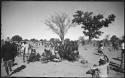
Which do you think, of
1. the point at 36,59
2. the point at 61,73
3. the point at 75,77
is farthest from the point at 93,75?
the point at 36,59

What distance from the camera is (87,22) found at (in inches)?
655

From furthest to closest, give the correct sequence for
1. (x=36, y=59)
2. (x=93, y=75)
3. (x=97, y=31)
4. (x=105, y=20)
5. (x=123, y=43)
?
(x=97, y=31)
(x=105, y=20)
(x=36, y=59)
(x=123, y=43)
(x=93, y=75)

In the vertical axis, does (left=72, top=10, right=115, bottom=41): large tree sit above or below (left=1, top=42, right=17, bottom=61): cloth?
above

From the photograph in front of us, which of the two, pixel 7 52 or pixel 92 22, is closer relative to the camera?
pixel 7 52

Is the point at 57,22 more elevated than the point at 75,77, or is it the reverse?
the point at 57,22

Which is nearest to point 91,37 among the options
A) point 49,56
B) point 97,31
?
point 97,31

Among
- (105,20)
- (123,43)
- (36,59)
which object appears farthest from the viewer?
(105,20)

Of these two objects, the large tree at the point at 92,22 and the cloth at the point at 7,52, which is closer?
the cloth at the point at 7,52

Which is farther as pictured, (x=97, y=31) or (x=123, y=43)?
(x=97, y=31)

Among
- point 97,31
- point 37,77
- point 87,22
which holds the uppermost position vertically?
point 87,22

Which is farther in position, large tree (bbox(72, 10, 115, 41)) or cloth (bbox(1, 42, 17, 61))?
large tree (bbox(72, 10, 115, 41))

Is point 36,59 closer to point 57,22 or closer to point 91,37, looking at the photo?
point 57,22

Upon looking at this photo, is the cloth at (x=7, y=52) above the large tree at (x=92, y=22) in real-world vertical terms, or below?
below

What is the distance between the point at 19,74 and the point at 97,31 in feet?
48.9
